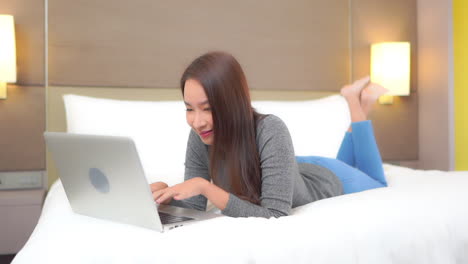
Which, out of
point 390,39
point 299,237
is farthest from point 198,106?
point 390,39

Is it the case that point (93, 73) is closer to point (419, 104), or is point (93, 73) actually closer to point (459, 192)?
point (459, 192)

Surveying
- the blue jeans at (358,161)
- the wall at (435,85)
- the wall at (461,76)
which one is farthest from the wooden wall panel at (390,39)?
the blue jeans at (358,161)

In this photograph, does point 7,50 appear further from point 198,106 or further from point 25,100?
point 198,106

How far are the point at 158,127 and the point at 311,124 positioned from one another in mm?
775

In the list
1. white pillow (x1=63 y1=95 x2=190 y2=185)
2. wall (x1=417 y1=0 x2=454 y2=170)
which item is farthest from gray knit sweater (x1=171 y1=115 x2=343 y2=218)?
wall (x1=417 y1=0 x2=454 y2=170)

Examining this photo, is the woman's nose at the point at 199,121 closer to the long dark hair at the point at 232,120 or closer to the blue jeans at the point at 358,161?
the long dark hair at the point at 232,120

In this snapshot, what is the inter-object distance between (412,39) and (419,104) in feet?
1.49

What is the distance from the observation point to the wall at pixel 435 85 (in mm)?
3193

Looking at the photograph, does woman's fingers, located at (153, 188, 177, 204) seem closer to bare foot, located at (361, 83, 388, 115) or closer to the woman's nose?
the woman's nose

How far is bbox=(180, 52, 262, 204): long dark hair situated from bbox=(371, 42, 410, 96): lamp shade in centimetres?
196

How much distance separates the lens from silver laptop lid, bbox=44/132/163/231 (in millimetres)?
1046

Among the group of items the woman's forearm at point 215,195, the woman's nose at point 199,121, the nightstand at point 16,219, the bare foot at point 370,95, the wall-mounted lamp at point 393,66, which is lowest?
the nightstand at point 16,219

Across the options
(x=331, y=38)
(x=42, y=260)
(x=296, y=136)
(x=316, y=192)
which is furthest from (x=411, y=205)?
(x=331, y=38)

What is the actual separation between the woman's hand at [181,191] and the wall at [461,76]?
8.14ft
